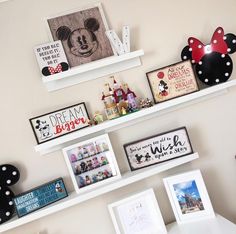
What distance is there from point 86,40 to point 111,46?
0.40 feet

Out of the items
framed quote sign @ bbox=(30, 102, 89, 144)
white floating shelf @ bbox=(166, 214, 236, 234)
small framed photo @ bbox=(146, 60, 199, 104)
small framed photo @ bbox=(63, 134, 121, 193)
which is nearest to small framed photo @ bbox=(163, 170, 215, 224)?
white floating shelf @ bbox=(166, 214, 236, 234)

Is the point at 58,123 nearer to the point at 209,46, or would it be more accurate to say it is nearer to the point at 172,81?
the point at 172,81

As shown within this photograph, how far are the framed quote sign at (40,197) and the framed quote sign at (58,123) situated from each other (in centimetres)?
21

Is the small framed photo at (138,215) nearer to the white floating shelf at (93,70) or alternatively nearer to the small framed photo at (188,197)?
the small framed photo at (188,197)

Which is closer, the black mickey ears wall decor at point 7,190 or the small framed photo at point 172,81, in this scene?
the black mickey ears wall decor at point 7,190

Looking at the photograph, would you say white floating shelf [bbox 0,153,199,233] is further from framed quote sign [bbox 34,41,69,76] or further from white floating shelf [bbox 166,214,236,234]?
framed quote sign [bbox 34,41,69,76]

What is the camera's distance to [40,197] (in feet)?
4.62

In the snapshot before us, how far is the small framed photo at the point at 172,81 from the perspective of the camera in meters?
1.53

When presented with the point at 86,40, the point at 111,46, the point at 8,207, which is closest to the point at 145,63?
the point at 111,46

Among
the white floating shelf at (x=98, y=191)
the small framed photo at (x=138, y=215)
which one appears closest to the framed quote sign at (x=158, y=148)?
the white floating shelf at (x=98, y=191)

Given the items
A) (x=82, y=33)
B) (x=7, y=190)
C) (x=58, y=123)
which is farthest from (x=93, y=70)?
(x=7, y=190)

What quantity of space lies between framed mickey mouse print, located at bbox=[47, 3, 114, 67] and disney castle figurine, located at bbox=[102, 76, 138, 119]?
0.56 ft

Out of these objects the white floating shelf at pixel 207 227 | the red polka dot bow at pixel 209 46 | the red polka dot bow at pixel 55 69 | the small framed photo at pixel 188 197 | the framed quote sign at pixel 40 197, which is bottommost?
the white floating shelf at pixel 207 227

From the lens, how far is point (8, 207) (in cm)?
141
